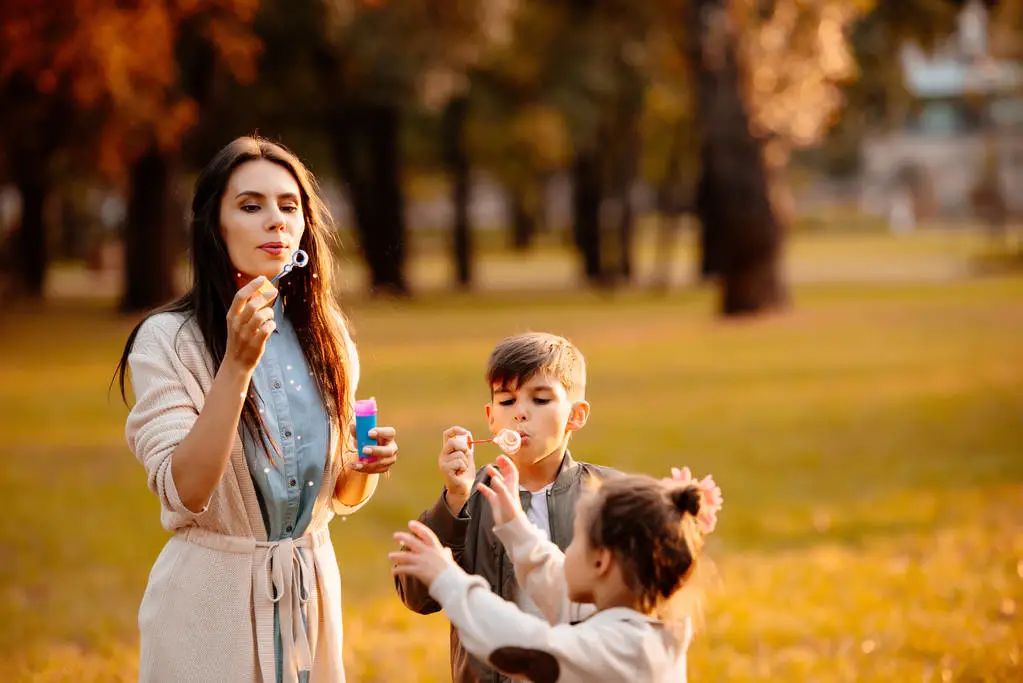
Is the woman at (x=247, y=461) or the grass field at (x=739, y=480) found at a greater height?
the woman at (x=247, y=461)

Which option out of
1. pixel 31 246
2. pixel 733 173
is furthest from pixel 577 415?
pixel 31 246

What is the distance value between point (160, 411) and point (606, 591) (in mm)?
1147

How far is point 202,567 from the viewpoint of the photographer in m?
3.32

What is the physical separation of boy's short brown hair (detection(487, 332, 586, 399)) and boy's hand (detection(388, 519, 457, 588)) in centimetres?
55

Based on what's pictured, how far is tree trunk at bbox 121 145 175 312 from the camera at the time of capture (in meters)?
27.3

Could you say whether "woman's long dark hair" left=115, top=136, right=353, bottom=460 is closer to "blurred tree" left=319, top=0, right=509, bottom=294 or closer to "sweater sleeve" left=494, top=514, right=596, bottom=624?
"sweater sleeve" left=494, top=514, right=596, bottom=624

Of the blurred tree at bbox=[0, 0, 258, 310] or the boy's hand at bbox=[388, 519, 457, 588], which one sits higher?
the blurred tree at bbox=[0, 0, 258, 310]

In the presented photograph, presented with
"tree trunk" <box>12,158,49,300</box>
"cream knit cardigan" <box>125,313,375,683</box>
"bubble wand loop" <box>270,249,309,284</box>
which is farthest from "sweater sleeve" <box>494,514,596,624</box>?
"tree trunk" <box>12,158,49,300</box>

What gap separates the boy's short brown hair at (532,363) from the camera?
3432 millimetres

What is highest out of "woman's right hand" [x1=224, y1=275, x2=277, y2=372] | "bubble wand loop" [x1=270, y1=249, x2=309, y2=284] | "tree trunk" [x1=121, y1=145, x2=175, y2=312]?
"tree trunk" [x1=121, y1=145, x2=175, y2=312]

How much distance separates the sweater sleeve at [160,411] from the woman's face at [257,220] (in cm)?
27

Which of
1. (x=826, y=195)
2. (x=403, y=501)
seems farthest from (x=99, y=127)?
(x=826, y=195)

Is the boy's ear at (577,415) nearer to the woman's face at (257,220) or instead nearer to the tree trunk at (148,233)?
the woman's face at (257,220)

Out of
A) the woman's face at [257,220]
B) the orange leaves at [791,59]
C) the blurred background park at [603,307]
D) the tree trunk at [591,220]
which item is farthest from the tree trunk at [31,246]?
the woman's face at [257,220]
